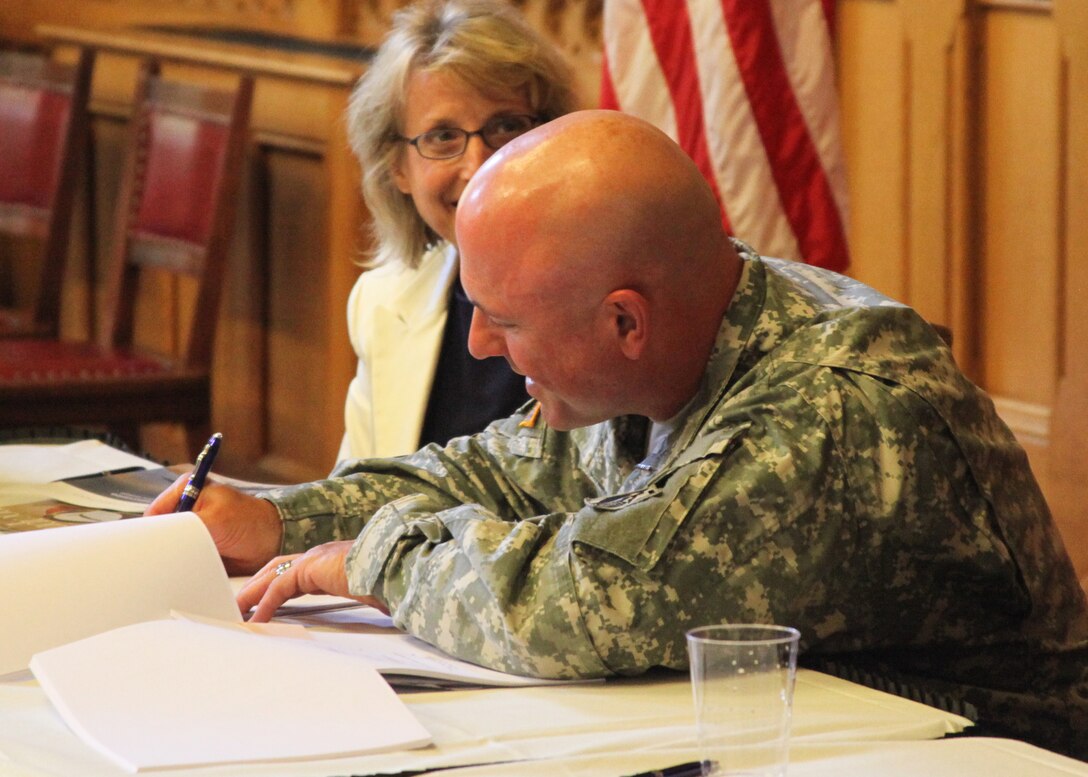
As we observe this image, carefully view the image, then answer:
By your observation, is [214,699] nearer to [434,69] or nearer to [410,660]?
[410,660]

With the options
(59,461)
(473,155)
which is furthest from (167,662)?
(473,155)

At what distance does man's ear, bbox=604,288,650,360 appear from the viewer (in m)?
1.42

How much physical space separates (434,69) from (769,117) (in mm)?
727

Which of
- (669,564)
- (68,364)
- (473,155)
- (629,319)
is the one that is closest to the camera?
(669,564)

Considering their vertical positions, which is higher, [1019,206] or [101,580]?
[1019,206]

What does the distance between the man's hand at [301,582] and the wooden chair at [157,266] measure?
2.41 m

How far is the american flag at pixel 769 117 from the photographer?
2939 mm

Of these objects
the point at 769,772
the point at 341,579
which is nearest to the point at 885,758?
the point at 769,772

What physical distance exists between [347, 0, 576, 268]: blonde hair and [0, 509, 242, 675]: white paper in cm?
115

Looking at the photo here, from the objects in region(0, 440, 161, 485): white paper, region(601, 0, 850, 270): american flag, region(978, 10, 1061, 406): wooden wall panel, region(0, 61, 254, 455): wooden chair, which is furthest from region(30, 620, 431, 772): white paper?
region(0, 61, 254, 455): wooden chair

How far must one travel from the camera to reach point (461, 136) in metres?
2.52

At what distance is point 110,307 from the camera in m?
4.30

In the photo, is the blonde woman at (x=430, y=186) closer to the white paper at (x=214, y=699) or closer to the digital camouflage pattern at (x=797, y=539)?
the digital camouflage pattern at (x=797, y=539)

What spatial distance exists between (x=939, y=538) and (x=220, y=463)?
3955mm
